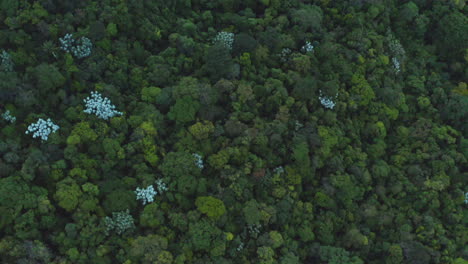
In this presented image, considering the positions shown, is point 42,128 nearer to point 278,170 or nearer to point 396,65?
point 278,170

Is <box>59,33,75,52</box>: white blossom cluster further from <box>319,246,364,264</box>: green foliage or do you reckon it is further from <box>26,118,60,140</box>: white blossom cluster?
<box>319,246,364,264</box>: green foliage

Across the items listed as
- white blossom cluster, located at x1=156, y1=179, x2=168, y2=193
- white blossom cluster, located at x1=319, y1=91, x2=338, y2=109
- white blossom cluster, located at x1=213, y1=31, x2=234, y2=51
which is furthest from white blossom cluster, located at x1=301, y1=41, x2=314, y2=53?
white blossom cluster, located at x1=156, y1=179, x2=168, y2=193

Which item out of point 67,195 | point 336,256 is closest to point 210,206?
point 67,195

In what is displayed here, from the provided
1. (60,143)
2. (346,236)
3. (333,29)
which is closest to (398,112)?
(333,29)

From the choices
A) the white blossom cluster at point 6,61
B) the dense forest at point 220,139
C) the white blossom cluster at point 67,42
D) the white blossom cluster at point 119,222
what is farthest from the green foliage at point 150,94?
the white blossom cluster at point 6,61

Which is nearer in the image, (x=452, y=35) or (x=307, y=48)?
(x=307, y=48)

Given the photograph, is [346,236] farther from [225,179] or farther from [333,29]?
[333,29]
